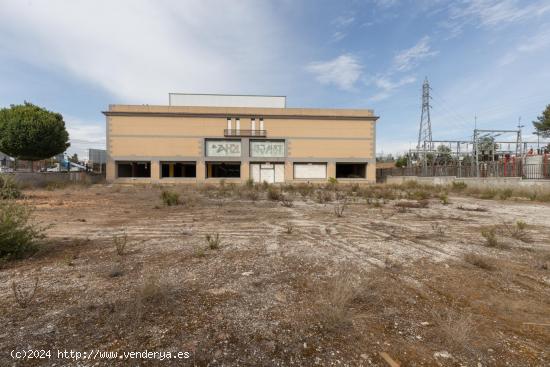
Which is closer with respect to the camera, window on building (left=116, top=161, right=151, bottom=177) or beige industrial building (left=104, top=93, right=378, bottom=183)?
beige industrial building (left=104, top=93, right=378, bottom=183)

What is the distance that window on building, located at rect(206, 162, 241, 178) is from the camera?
3417 centimetres

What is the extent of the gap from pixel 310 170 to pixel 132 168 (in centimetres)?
2417

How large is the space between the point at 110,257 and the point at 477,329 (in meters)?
5.25

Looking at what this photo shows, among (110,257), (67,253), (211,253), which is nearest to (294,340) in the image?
(211,253)

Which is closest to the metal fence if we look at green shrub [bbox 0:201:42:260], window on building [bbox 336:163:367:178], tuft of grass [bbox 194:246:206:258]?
window on building [bbox 336:163:367:178]

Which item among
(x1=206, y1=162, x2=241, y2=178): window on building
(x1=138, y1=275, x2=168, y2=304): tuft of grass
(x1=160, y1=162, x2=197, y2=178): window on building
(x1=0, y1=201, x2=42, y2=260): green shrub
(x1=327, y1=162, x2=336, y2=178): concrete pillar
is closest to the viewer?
(x1=138, y1=275, x2=168, y2=304): tuft of grass

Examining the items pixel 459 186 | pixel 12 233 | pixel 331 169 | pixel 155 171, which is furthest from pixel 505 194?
pixel 155 171

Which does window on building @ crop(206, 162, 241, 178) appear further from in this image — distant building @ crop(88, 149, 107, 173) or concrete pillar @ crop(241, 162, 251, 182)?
distant building @ crop(88, 149, 107, 173)

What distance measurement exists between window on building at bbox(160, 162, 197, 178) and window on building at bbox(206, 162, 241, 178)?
2.53m

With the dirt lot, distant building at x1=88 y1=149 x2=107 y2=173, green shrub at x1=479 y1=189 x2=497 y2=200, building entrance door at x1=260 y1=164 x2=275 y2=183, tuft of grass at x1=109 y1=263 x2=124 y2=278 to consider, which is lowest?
the dirt lot

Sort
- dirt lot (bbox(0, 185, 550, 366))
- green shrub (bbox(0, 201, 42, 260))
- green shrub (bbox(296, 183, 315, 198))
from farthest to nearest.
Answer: green shrub (bbox(296, 183, 315, 198)) → green shrub (bbox(0, 201, 42, 260)) → dirt lot (bbox(0, 185, 550, 366))

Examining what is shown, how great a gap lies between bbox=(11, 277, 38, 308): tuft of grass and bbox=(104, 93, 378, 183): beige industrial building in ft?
97.7

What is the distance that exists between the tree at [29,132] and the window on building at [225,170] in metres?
15.8

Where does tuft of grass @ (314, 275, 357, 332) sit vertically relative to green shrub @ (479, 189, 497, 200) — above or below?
below
